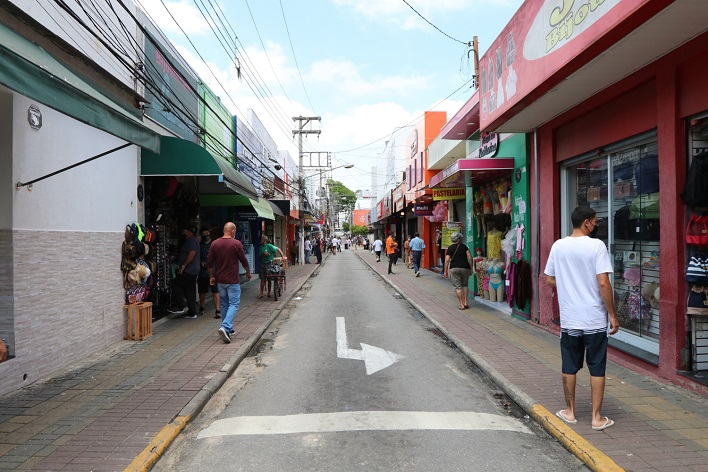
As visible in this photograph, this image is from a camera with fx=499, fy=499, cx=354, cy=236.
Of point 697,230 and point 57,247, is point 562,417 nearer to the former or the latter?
point 697,230

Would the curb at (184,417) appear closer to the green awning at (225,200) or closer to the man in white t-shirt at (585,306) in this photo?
the man in white t-shirt at (585,306)

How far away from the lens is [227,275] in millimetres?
7969

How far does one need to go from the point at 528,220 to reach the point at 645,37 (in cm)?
484

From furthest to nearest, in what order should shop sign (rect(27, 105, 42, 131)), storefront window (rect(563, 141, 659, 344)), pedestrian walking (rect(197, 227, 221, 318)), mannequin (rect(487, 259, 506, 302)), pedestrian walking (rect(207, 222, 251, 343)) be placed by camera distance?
mannequin (rect(487, 259, 506, 302)) < pedestrian walking (rect(197, 227, 221, 318)) < pedestrian walking (rect(207, 222, 251, 343)) < storefront window (rect(563, 141, 659, 344)) < shop sign (rect(27, 105, 42, 131))

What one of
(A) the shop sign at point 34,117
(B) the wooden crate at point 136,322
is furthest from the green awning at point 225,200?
(A) the shop sign at point 34,117

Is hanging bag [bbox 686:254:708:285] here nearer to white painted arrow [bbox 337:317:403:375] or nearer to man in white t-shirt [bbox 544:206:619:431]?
man in white t-shirt [bbox 544:206:619:431]

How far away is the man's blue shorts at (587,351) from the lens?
4254 mm

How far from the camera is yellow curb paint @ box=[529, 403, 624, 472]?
3639 millimetres

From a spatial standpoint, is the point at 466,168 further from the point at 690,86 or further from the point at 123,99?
the point at 123,99

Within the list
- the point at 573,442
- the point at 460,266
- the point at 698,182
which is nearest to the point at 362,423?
the point at 573,442

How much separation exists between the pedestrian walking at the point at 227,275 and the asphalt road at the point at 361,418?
693mm

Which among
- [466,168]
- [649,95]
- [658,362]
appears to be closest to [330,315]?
[466,168]

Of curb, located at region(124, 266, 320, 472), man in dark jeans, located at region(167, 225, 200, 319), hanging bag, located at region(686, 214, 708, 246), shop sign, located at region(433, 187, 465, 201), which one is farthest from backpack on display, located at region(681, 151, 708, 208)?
shop sign, located at region(433, 187, 465, 201)

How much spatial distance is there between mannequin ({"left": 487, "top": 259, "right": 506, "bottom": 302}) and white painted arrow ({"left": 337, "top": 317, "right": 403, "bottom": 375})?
15.8 feet
